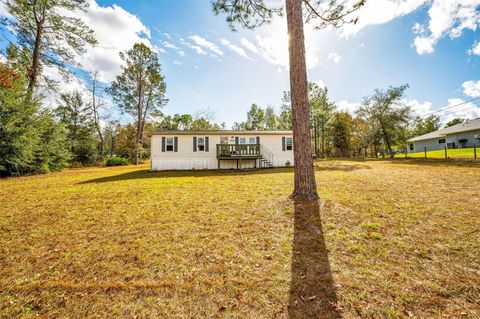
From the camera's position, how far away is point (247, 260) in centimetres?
296

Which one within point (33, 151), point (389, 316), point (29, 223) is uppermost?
point (33, 151)

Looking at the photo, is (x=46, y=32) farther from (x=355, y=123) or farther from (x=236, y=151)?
(x=355, y=123)

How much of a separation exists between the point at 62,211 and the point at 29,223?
782 millimetres

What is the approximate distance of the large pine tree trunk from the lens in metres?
5.04

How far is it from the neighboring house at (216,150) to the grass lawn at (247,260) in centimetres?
1081

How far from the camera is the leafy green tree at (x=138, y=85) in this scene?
962 inches

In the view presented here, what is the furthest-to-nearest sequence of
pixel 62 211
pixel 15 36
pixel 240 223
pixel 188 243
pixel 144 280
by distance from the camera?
pixel 15 36 < pixel 62 211 < pixel 240 223 < pixel 188 243 < pixel 144 280

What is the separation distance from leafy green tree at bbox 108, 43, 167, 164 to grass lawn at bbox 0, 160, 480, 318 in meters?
23.7

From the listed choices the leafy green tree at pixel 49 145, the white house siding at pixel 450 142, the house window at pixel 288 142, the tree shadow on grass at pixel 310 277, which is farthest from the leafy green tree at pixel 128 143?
the white house siding at pixel 450 142

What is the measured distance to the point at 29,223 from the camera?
4461mm

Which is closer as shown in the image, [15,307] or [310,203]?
[15,307]

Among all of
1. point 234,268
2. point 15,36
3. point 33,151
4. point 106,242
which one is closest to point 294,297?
point 234,268

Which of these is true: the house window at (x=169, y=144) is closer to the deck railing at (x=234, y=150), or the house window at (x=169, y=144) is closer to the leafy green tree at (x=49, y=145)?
the deck railing at (x=234, y=150)

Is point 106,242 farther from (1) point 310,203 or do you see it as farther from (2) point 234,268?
(1) point 310,203
